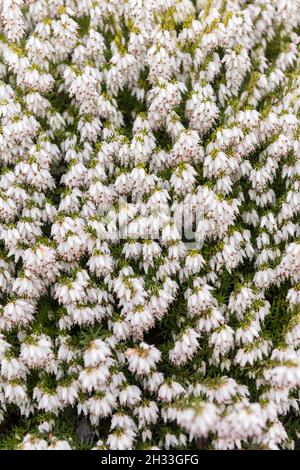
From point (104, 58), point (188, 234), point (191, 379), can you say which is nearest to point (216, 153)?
point (188, 234)

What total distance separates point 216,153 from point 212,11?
2750mm

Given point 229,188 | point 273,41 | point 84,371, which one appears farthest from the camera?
point 273,41

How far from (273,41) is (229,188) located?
398cm

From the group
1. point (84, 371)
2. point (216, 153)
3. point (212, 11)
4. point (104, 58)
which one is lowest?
point (84, 371)

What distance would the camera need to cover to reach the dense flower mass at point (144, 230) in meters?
8.29

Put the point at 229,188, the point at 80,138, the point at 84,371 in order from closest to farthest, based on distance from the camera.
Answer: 1. the point at 84,371
2. the point at 229,188
3. the point at 80,138

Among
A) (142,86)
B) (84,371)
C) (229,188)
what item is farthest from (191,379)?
(142,86)

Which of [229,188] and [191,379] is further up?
[229,188]

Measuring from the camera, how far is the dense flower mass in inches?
326

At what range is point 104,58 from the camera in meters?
10.1

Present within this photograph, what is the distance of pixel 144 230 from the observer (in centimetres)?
876

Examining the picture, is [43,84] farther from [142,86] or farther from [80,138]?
[142,86]
